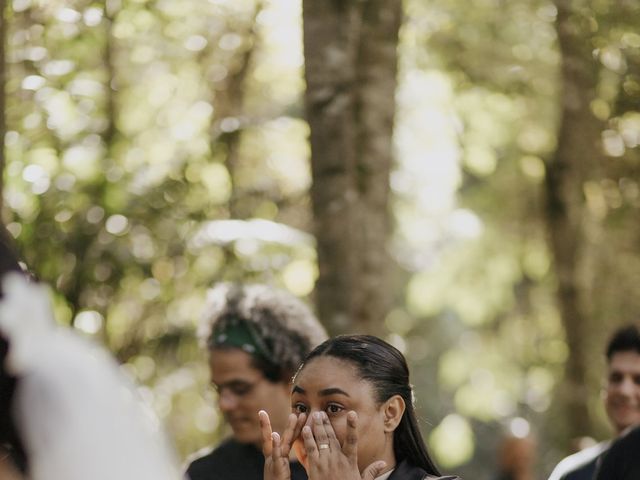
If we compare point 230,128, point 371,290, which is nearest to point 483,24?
point 230,128

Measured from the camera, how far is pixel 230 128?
9656mm

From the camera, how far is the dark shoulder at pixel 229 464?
523 cm

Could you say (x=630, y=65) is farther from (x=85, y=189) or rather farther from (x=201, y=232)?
(x=85, y=189)

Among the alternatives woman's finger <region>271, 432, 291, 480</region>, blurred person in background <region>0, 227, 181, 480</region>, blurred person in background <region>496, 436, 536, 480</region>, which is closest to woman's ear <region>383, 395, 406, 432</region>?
woman's finger <region>271, 432, 291, 480</region>

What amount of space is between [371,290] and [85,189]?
220 centimetres

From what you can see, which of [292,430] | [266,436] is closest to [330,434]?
[292,430]

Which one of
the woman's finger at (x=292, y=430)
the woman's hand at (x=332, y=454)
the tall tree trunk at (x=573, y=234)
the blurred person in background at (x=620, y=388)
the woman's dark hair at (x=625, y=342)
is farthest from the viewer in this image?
the tall tree trunk at (x=573, y=234)

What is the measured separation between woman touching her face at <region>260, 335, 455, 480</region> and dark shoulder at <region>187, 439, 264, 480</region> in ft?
2.47

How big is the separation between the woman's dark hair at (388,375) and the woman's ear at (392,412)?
0.07 ft

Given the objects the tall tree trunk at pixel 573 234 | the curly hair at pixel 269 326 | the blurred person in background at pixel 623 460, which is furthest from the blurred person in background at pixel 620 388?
the tall tree trunk at pixel 573 234

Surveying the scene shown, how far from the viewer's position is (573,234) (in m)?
12.7

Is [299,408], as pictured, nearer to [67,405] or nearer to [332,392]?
[332,392]

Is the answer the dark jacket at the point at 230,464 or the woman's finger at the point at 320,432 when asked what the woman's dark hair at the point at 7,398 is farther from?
the dark jacket at the point at 230,464

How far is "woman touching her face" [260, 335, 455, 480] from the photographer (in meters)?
4.30
